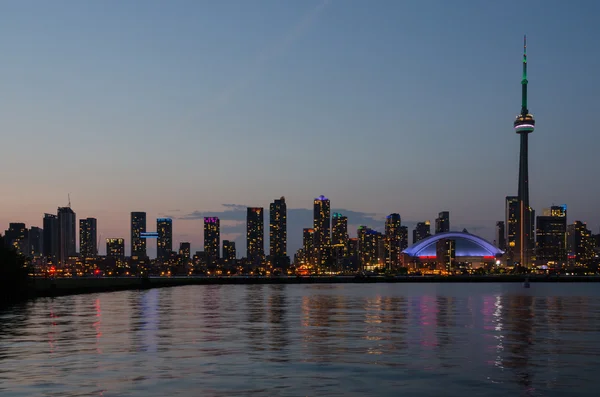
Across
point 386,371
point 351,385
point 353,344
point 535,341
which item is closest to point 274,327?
point 353,344

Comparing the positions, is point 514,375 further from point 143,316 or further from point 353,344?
point 143,316

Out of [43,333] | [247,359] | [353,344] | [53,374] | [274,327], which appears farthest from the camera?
[274,327]

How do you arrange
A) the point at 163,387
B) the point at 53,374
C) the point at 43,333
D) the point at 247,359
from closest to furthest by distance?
the point at 163,387 < the point at 53,374 < the point at 247,359 < the point at 43,333

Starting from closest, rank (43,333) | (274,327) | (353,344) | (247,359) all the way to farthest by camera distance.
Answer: (247,359), (353,344), (43,333), (274,327)

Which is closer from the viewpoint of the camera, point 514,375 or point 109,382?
point 109,382

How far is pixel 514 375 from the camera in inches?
1300

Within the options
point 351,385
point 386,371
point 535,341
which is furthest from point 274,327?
point 351,385

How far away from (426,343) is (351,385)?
17.5 metres

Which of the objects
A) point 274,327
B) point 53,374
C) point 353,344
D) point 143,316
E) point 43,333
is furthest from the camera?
point 143,316

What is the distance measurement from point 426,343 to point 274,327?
16.0 meters

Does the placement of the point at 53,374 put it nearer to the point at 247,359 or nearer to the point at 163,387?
the point at 163,387

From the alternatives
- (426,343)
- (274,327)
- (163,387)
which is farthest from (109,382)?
(274,327)

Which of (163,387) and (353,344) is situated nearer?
(163,387)

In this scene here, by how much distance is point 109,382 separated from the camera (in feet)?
101
